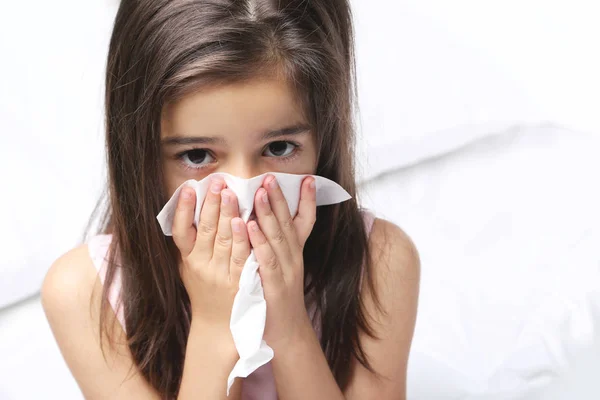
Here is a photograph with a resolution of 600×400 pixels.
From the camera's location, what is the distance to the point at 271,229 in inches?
48.9

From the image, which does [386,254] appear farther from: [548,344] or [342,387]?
[548,344]

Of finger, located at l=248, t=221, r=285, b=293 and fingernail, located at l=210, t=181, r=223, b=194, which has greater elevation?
fingernail, located at l=210, t=181, r=223, b=194

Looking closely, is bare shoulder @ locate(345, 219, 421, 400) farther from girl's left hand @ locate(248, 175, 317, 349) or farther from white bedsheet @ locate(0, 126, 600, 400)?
white bedsheet @ locate(0, 126, 600, 400)

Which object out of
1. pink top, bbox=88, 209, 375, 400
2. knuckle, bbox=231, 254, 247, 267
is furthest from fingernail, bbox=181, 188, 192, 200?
pink top, bbox=88, 209, 375, 400

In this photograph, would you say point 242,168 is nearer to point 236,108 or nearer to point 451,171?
point 236,108

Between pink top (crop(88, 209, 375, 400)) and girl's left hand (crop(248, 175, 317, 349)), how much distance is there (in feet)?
0.62

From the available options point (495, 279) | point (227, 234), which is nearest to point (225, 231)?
point (227, 234)

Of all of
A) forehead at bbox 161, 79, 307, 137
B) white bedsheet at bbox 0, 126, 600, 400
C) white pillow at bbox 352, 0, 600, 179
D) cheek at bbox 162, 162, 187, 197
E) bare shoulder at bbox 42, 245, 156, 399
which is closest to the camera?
forehead at bbox 161, 79, 307, 137

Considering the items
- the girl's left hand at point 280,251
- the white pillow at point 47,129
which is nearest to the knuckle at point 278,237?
the girl's left hand at point 280,251

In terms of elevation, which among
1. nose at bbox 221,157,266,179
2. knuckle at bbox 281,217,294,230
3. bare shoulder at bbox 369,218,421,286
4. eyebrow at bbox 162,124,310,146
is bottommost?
bare shoulder at bbox 369,218,421,286

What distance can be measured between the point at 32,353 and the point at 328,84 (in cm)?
103

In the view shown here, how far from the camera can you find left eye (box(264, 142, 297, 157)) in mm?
1256

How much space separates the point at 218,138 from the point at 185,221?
14cm

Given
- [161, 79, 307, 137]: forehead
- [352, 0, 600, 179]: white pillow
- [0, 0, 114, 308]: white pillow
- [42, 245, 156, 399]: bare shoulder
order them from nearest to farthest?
1. [161, 79, 307, 137]: forehead
2. [42, 245, 156, 399]: bare shoulder
3. [0, 0, 114, 308]: white pillow
4. [352, 0, 600, 179]: white pillow
